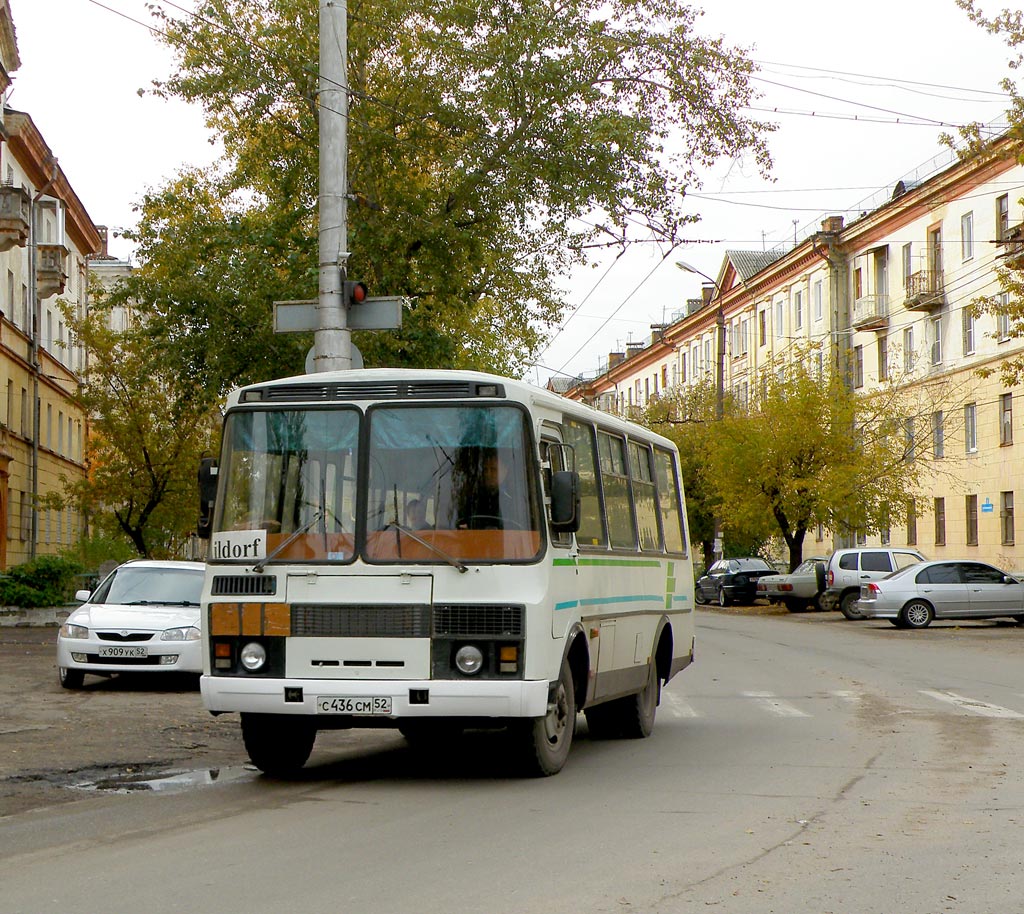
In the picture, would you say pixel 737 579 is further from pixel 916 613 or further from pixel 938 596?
pixel 938 596

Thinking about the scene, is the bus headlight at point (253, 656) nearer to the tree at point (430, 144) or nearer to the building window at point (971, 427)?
the tree at point (430, 144)

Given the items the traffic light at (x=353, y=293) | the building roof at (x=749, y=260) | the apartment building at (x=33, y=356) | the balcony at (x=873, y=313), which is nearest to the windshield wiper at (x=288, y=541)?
the traffic light at (x=353, y=293)

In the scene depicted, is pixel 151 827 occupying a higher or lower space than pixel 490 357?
lower

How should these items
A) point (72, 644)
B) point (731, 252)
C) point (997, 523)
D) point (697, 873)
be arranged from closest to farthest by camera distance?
point (697, 873), point (72, 644), point (997, 523), point (731, 252)

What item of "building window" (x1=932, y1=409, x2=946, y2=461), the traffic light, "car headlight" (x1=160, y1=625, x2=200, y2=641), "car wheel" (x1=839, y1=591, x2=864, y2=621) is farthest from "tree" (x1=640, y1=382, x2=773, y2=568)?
the traffic light

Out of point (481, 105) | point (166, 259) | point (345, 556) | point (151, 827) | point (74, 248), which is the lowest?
point (151, 827)

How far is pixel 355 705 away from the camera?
998 cm

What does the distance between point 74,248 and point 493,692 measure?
55.2 metres

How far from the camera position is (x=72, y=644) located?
1811cm

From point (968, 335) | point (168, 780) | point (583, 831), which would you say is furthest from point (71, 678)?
point (968, 335)

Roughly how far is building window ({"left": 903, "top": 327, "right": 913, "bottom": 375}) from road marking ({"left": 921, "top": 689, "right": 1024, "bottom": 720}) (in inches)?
1477

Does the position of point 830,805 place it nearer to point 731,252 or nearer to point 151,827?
point 151,827

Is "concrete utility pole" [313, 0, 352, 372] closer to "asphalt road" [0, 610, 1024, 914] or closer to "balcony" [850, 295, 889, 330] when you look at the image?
"asphalt road" [0, 610, 1024, 914]

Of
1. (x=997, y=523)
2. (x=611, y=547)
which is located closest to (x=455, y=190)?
(x=611, y=547)
